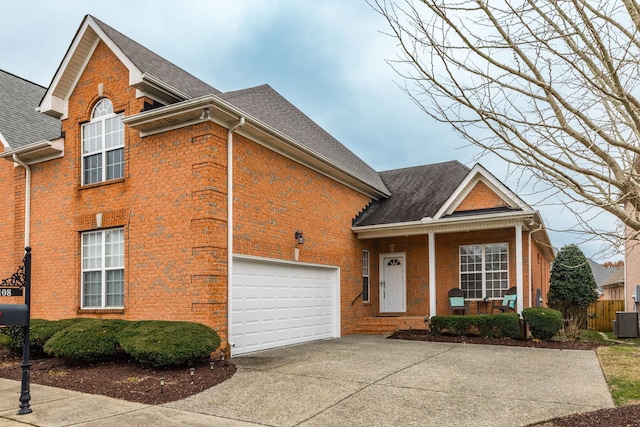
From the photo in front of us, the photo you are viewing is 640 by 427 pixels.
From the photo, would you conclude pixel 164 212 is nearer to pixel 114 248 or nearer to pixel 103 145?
pixel 114 248

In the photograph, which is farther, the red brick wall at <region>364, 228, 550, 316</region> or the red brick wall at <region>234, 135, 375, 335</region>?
the red brick wall at <region>364, 228, 550, 316</region>

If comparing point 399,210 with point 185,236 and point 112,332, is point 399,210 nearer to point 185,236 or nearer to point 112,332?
point 185,236

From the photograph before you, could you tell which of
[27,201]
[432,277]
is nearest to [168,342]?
[27,201]

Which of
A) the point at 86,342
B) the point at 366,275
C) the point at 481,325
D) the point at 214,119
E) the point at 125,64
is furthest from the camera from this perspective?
the point at 366,275

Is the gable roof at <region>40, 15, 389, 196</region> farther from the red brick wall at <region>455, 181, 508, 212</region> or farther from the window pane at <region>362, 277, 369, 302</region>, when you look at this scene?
the red brick wall at <region>455, 181, 508, 212</region>

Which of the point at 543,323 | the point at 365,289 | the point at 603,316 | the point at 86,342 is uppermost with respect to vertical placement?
the point at 365,289

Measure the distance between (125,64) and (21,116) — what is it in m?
7.27

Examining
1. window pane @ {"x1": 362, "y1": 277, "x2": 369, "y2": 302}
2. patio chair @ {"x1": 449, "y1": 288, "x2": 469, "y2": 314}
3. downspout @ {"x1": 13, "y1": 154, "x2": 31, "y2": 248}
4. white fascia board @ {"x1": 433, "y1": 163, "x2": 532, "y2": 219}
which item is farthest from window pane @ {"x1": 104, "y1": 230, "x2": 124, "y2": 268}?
patio chair @ {"x1": 449, "y1": 288, "x2": 469, "y2": 314}

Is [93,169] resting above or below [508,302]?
above

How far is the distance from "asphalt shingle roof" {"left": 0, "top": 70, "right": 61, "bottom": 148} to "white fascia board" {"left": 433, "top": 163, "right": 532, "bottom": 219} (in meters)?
12.4

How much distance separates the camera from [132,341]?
982 centimetres

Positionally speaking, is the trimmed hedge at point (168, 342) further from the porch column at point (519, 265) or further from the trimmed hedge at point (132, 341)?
the porch column at point (519, 265)

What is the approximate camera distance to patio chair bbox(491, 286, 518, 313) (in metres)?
15.6

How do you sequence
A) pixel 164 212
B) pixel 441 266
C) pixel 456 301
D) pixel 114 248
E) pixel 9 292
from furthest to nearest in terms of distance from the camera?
pixel 441 266
pixel 456 301
pixel 114 248
pixel 164 212
pixel 9 292
